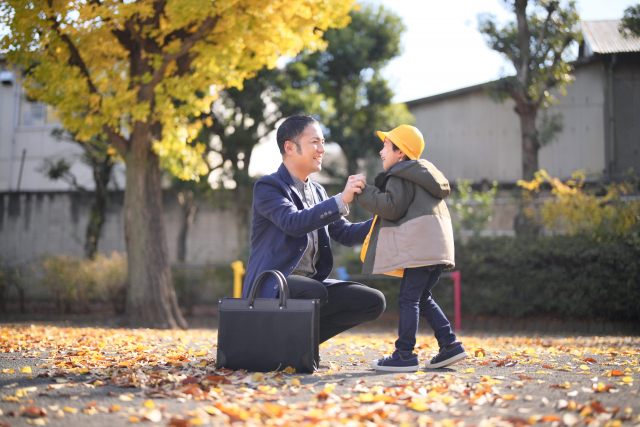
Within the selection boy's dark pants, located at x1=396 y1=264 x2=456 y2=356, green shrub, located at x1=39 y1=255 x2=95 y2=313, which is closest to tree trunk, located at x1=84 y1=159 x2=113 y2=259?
green shrub, located at x1=39 y1=255 x2=95 y2=313

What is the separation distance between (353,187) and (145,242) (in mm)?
5539

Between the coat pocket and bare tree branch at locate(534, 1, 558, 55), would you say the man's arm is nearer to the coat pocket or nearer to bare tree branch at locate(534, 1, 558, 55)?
the coat pocket

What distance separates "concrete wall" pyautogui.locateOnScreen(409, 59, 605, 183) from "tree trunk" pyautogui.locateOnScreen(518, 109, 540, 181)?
12.4 feet

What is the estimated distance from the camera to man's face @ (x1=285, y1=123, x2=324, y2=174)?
11.4 feet

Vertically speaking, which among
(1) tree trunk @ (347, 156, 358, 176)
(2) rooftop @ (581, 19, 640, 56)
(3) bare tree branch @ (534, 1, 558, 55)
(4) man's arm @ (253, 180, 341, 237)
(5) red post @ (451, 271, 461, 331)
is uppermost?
(2) rooftop @ (581, 19, 640, 56)

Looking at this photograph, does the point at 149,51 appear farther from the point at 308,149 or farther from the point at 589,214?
the point at 589,214

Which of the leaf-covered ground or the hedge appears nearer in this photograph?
the leaf-covered ground

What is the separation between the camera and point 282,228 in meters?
3.16

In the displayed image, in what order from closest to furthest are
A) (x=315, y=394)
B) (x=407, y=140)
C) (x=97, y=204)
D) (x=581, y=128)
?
(x=315, y=394) → (x=407, y=140) → (x=97, y=204) → (x=581, y=128)

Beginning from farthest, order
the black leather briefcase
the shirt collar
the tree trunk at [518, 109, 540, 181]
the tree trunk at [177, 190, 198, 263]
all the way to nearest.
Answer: the tree trunk at [177, 190, 198, 263] < the tree trunk at [518, 109, 540, 181] < the shirt collar < the black leather briefcase

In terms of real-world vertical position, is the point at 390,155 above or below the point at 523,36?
below

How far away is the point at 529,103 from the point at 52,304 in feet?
37.7

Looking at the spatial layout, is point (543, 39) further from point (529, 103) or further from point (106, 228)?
point (106, 228)

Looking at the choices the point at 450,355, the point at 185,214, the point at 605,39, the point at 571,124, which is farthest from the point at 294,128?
the point at 605,39
